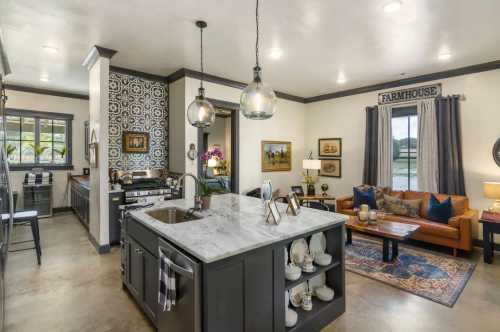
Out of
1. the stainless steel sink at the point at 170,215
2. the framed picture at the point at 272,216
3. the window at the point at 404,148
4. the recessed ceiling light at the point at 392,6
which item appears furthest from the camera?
the window at the point at 404,148

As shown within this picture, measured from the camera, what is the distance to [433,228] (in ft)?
12.7

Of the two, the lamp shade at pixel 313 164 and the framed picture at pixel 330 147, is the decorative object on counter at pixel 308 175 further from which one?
the framed picture at pixel 330 147

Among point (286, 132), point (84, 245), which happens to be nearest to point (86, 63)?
point (84, 245)

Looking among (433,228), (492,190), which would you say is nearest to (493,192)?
(492,190)

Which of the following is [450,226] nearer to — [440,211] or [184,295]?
[440,211]

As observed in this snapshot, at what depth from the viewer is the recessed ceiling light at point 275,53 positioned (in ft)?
12.0

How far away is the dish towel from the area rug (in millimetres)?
2494

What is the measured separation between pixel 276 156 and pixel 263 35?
325 centimetres

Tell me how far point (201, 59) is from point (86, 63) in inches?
75.2

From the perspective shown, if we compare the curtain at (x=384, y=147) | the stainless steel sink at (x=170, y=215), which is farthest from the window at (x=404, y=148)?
the stainless steel sink at (x=170, y=215)

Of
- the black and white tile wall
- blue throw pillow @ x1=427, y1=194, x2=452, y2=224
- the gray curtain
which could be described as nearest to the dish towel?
the black and white tile wall

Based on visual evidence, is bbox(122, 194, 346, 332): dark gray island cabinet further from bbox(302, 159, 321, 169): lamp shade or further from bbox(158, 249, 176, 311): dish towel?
Result: bbox(302, 159, 321, 169): lamp shade

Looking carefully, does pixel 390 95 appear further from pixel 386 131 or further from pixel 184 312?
pixel 184 312

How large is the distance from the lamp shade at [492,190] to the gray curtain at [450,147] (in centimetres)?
50
